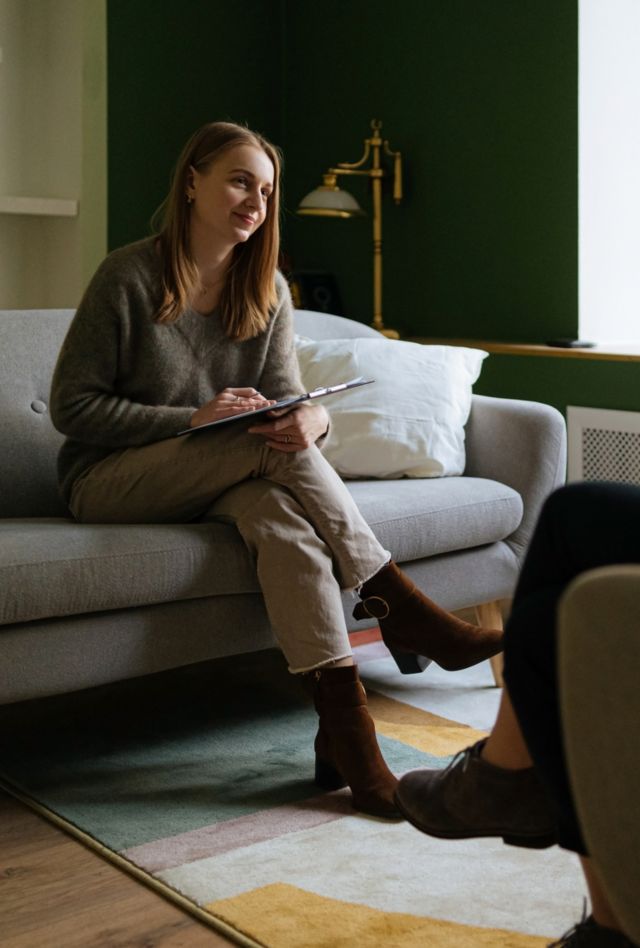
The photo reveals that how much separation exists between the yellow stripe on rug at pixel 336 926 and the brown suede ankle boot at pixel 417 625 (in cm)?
60

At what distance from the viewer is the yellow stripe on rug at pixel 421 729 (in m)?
2.29

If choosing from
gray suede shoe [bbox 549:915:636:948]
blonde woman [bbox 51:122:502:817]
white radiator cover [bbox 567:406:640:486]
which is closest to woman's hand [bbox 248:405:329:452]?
blonde woman [bbox 51:122:502:817]

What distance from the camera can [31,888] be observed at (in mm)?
1742

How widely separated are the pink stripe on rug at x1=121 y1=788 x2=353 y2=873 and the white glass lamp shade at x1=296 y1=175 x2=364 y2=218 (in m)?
2.52

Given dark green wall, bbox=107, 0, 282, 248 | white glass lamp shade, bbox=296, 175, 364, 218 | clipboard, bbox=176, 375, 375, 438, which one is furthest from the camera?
dark green wall, bbox=107, 0, 282, 248

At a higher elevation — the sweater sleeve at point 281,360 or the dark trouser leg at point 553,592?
the sweater sleeve at point 281,360

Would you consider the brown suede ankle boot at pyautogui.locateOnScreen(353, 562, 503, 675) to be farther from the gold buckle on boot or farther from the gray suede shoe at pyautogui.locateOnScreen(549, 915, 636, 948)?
the gray suede shoe at pyautogui.locateOnScreen(549, 915, 636, 948)

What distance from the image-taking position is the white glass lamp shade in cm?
417

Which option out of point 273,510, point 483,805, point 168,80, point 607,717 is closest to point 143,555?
point 273,510

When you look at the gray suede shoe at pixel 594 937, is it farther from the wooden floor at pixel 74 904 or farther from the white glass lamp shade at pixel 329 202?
the white glass lamp shade at pixel 329 202

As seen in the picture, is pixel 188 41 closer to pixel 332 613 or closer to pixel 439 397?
pixel 439 397

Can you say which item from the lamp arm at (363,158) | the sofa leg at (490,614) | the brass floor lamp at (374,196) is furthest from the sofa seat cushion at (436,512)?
the lamp arm at (363,158)

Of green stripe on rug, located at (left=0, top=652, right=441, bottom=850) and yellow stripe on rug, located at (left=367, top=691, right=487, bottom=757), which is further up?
yellow stripe on rug, located at (left=367, top=691, right=487, bottom=757)

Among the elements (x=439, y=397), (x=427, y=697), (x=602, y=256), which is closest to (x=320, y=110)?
(x=602, y=256)
